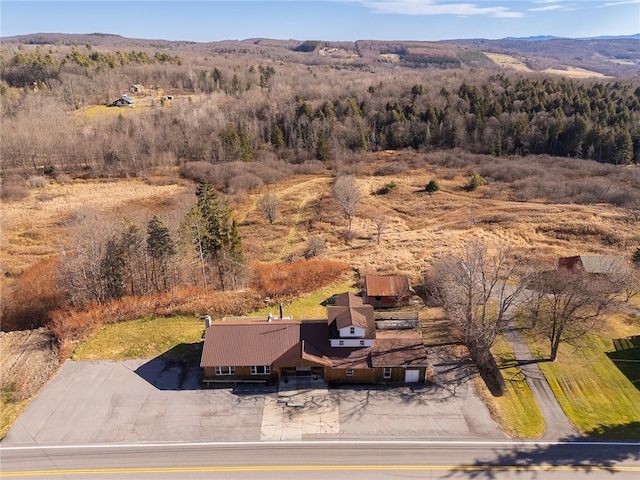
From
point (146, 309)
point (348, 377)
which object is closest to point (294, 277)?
point (146, 309)

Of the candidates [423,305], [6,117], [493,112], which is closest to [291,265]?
[423,305]

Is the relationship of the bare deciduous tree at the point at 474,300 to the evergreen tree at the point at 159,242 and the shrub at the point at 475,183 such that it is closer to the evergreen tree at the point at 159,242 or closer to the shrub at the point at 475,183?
the evergreen tree at the point at 159,242

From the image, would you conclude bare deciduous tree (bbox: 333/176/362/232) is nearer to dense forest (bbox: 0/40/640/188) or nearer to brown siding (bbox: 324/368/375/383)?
dense forest (bbox: 0/40/640/188)

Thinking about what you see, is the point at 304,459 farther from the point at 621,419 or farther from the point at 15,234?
the point at 15,234

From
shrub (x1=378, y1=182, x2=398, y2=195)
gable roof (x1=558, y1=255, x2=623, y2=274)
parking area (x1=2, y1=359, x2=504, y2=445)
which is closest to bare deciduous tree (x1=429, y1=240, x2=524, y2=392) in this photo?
parking area (x1=2, y1=359, x2=504, y2=445)

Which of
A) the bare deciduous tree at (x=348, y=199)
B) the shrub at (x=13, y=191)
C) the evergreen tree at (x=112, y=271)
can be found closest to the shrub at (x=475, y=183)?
the bare deciduous tree at (x=348, y=199)

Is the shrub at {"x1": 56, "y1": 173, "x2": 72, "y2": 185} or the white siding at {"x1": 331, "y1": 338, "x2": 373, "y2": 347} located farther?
the shrub at {"x1": 56, "y1": 173, "x2": 72, "y2": 185}
